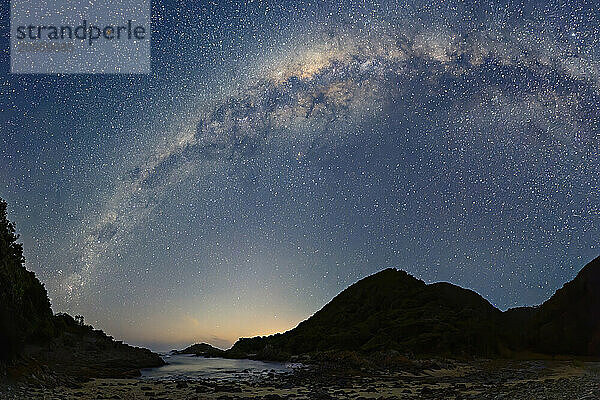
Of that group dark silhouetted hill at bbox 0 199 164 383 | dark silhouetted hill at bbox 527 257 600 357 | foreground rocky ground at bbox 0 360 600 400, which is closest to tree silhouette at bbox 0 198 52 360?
dark silhouetted hill at bbox 0 199 164 383

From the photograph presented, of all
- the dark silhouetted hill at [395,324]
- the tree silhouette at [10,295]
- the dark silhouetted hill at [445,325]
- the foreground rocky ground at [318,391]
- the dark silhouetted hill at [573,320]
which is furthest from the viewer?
the dark silhouetted hill at [395,324]

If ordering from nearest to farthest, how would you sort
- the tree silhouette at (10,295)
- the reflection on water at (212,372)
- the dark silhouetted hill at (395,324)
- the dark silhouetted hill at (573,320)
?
the tree silhouette at (10,295), the reflection on water at (212,372), the dark silhouetted hill at (573,320), the dark silhouetted hill at (395,324)

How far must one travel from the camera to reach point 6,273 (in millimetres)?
30578

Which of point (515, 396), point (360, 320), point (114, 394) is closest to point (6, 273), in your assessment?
point (114, 394)

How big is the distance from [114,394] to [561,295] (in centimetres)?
8679

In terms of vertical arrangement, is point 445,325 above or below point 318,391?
below

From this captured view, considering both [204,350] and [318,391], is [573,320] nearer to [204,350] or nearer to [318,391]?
[318,391]

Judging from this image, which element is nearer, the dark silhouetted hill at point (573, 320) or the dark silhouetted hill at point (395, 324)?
the dark silhouetted hill at point (573, 320)

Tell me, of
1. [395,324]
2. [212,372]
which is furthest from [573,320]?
[212,372]

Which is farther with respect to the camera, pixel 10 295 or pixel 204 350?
pixel 204 350

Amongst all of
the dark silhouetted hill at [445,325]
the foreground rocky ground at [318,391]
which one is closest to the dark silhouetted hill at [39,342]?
the foreground rocky ground at [318,391]

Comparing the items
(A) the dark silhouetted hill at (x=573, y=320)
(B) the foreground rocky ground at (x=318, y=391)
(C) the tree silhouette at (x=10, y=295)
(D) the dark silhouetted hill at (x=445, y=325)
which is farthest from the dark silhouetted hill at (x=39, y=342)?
(A) the dark silhouetted hill at (x=573, y=320)

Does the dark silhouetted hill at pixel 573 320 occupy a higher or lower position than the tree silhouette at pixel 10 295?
lower

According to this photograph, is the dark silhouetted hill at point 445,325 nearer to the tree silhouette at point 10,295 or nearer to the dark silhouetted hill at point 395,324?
the dark silhouetted hill at point 395,324
